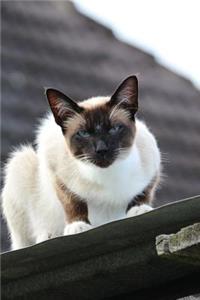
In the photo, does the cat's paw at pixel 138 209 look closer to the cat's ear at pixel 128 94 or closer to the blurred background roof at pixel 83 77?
the cat's ear at pixel 128 94

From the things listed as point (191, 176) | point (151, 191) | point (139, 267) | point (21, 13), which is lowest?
point (139, 267)

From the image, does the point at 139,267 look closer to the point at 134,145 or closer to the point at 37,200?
the point at 134,145

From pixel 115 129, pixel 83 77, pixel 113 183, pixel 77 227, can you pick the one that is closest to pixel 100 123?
pixel 115 129

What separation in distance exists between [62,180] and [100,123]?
212 mm

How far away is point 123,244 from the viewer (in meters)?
1.93

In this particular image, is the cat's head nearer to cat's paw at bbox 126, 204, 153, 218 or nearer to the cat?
the cat

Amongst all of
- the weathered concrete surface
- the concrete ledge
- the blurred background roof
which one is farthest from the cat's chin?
the blurred background roof

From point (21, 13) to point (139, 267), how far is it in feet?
12.1

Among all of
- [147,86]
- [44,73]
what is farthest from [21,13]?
[147,86]

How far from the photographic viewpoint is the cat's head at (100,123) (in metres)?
2.89

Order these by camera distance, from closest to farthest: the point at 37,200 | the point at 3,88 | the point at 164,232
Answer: the point at 164,232
the point at 37,200
the point at 3,88

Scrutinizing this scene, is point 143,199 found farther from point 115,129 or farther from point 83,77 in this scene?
point 83,77

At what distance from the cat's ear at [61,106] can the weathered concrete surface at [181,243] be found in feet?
3.86

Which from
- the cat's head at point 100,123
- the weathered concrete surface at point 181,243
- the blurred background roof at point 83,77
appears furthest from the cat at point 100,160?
the blurred background roof at point 83,77
